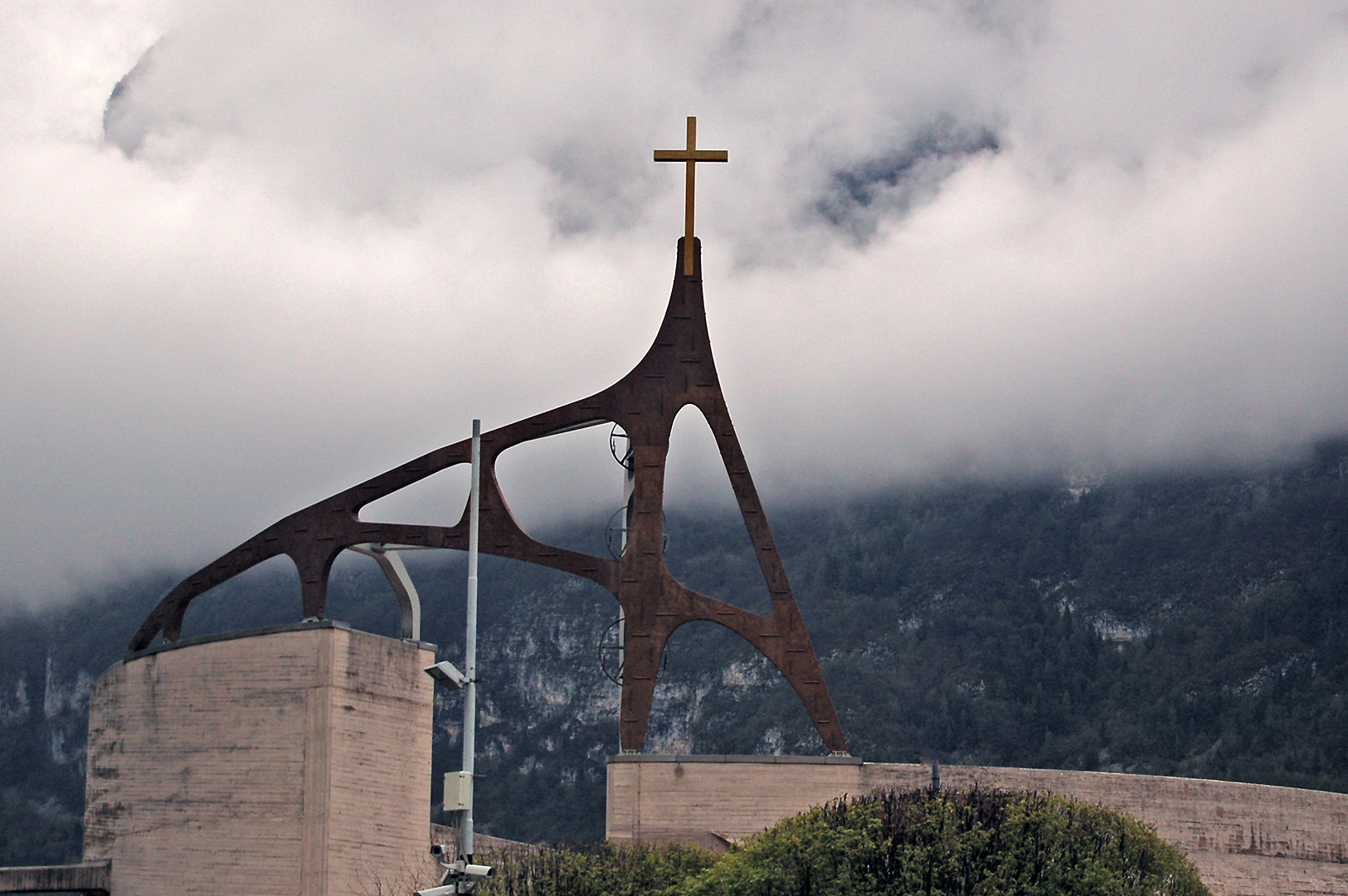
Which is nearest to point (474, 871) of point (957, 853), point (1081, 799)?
point (957, 853)

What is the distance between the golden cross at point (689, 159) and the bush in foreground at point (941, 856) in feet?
54.8

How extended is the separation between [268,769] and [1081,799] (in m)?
20.6

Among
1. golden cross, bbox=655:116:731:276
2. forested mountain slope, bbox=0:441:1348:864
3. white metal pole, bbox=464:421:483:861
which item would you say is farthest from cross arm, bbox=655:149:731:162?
forested mountain slope, bbox=0:441:1348:864

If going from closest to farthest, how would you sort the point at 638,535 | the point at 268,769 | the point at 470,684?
1. the point at 470,684
2. the point at 268,769
3. the point at 638,535

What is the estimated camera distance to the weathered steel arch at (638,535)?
161 feet

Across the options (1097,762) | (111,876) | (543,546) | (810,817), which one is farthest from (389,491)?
(1097,762)

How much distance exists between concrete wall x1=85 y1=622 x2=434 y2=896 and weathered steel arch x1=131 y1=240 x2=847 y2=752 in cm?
261

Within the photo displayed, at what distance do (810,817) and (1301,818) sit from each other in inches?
597

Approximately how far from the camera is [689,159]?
51.7 meters

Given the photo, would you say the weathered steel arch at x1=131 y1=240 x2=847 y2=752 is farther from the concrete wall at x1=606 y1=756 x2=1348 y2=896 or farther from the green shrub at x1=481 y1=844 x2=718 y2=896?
the green shrub at x1=481 y1=844 x2=718 y2=896

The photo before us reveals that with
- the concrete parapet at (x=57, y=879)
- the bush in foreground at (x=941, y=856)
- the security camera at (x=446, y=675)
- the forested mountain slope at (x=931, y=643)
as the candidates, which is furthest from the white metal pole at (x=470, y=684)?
the forested mountain slope at (x=931, y=643)

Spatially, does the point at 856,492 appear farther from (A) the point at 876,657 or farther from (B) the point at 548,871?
(B) the point at 548,871

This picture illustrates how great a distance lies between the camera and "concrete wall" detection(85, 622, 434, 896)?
4559 centimetres

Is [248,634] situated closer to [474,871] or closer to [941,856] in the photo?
[941,856]
